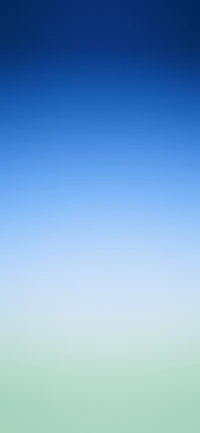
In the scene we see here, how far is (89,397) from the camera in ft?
3.53

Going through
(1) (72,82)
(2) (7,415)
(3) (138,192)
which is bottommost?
(2) (7,415)

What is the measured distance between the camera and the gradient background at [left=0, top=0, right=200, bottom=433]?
3.49 ft

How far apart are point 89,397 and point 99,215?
0.50 metres

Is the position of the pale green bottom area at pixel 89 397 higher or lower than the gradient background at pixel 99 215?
lower

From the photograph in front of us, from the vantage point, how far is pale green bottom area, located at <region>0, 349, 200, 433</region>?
1.07 metres

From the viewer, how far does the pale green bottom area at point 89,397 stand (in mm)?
1068

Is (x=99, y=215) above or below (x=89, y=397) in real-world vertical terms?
above

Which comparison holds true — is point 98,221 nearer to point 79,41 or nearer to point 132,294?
point 132,294

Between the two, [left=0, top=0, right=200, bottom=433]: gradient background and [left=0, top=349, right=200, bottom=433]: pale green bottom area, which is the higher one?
[left=0, top=0, right=200, bottom=433]: gradient background

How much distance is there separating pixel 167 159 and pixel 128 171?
115 mm

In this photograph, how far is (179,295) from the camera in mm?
1107

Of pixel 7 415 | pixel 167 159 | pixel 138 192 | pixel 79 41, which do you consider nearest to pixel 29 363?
pixel 7 415

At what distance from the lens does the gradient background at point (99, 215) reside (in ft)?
3.49

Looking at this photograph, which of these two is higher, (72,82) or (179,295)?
(72,82)
